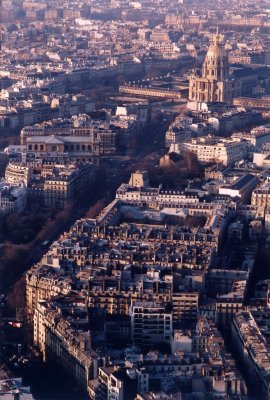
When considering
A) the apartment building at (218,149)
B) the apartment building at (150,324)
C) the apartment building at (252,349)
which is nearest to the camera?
the apartment building at (252,349)

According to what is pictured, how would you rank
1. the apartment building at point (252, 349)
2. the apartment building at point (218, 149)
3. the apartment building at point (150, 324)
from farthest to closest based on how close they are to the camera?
the apartment building at point (218, 149), the apartment building at point (150, 324), the apartment building at point (252, 349)

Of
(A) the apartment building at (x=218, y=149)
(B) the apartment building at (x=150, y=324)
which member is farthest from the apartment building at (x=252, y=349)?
(A) the apartment building at (x=218, y=149)

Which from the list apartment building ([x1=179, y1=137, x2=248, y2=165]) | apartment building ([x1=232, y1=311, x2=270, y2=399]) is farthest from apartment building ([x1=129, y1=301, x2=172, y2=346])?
apartment building ([x1=179, y1=137, x2=248, y2=165])

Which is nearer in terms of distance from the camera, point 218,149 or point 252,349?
point 252,349

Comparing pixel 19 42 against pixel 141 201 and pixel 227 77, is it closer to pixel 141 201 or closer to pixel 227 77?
pixel 227 77

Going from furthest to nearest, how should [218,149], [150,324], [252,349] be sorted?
[218,149], [150,324], [252,349]

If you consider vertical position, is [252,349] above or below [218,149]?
above

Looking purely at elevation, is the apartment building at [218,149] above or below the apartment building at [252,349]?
below

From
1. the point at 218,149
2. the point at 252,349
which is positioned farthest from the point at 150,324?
the point at 218,149

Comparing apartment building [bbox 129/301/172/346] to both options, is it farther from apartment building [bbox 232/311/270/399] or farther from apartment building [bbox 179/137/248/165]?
apartment building [bbox 179/137/248/165]

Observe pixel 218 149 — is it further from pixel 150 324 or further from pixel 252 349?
pixel 252 349

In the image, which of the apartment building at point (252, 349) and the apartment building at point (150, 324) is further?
the apartment building at point (150, 324)

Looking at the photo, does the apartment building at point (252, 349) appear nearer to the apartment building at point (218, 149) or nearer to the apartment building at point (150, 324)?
the apartment building at point (150, 324)
